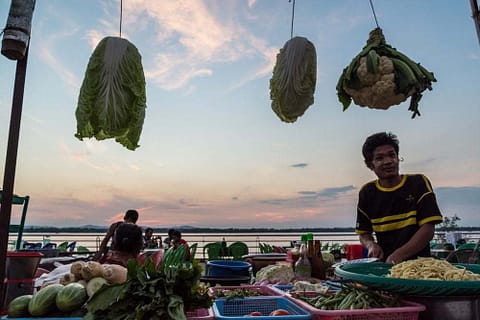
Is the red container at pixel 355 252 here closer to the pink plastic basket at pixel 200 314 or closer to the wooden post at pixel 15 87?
the pink plastic basket at pixel 200 314

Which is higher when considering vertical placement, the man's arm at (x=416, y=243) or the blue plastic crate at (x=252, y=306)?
the man's arm at (x=416, y=243)

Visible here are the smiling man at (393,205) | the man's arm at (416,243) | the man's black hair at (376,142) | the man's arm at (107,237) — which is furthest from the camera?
the man's arm at (107,237)

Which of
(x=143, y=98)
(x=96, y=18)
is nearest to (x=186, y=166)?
(x=96, y=18)

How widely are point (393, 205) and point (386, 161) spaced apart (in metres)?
0.33

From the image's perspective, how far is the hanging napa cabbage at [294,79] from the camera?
7.46 ft

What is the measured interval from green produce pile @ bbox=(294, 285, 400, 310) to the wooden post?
1281 mm

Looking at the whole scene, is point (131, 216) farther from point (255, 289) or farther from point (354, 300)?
point (354, 300)

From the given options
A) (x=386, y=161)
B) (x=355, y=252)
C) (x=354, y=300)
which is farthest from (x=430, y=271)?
(x=355, y=252)

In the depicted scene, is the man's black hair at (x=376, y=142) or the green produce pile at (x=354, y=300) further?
the man's black hair at (x=376, y=142)

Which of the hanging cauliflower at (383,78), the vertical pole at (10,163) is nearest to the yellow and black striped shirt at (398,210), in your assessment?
the hanging cauliflower at (383,78)

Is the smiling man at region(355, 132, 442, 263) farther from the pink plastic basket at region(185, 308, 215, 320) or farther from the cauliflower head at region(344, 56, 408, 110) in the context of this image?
the pink plastic basket at region(185, 308, 215, 320)

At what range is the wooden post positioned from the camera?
4.59 feet

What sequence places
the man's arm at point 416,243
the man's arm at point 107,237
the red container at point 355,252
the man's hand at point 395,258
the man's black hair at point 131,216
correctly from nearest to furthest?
the man's hand at point 395,258 → the man's arm at point 416,243 → the red container at point 355,252 → the man's arm at point 107,237 → the man's black hair at point 131,216

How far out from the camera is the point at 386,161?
Answer: 251 centimetres
